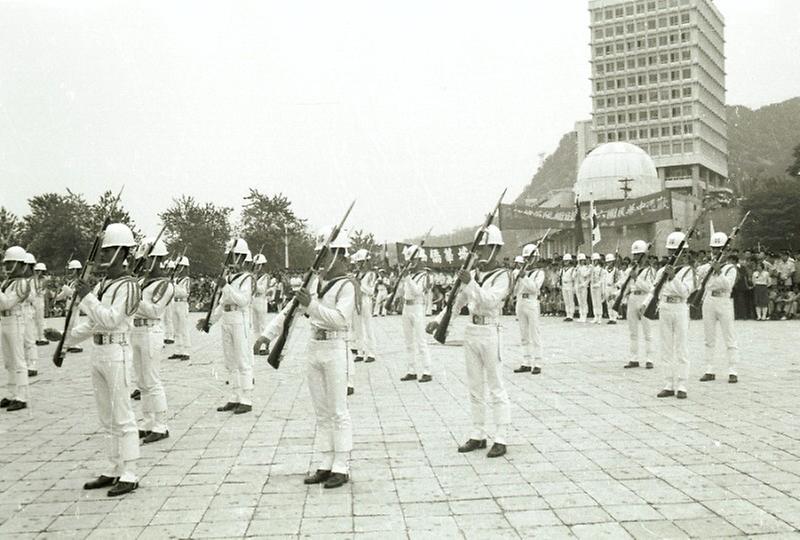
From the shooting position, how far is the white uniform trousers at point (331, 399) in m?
6.73

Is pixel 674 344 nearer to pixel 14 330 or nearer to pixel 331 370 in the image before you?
pixel 331 370

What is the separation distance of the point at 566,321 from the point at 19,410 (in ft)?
65.9

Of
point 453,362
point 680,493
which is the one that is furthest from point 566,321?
point 680,493

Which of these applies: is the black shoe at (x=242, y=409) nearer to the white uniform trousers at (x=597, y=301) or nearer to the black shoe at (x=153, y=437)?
the black shoe at (x=153, y=437)

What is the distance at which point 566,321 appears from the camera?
27.0m

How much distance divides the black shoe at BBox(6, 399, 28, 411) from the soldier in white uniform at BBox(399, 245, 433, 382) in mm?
6238

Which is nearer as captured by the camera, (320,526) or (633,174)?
(320,526)

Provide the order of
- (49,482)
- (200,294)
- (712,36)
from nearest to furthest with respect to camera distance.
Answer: (49,482) < (200,294) < (712,36)

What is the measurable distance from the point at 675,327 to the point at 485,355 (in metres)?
4.29

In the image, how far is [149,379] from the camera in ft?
28.6

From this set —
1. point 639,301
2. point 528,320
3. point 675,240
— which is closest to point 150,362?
point 528,320

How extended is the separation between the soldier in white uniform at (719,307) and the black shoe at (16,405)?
10.9 m

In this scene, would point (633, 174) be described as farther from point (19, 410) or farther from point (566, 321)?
point (19, 410)

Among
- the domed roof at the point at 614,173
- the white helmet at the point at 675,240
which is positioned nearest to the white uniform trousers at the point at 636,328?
the white helmet at the point at 675,240
